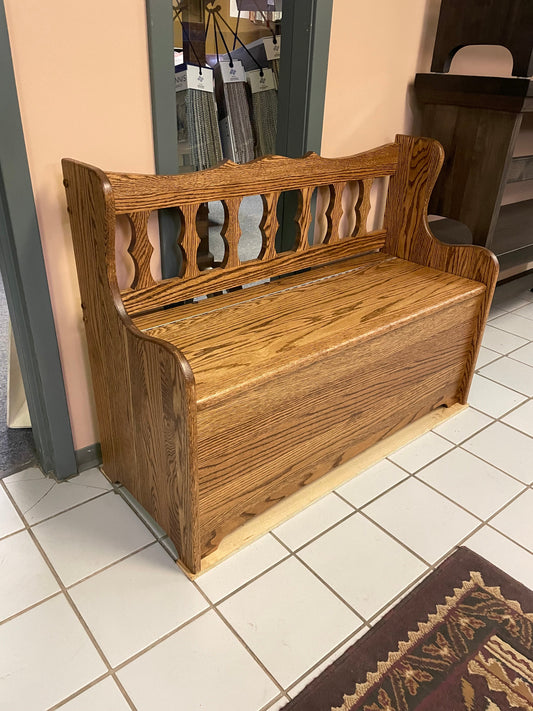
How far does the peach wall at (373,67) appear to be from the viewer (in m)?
1.90

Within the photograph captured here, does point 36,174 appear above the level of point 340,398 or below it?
above

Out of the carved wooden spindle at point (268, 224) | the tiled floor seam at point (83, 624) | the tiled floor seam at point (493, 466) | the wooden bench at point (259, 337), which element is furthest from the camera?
the tiled floor seam at point (493, 466)

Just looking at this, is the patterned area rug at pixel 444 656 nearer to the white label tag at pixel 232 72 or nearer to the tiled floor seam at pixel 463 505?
the tiled floor seam at pixel 463 505

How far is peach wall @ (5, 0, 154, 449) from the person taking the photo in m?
1.30

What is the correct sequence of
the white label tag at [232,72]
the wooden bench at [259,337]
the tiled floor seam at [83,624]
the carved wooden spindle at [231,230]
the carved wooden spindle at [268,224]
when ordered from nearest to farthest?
1. the tiled floor seam at [83,624]
2. the wooden bench at [259,337]
3. the carved wooden spindle at [231,230]
4. the carved wooden spindle at [268,224]
5. the white label tag at [232,72]

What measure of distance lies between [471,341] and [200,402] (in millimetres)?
1341

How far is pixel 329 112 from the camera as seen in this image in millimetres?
1966

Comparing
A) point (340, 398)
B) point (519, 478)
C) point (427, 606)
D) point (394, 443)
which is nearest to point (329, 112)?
point (340, 398)

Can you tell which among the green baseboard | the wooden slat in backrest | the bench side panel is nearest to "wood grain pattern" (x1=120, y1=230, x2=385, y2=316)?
the wooden slat in backrest

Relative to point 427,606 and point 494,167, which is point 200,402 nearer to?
point 427,606

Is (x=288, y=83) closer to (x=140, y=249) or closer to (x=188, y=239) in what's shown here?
(x=188, y=239)

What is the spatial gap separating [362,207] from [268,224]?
0.49m

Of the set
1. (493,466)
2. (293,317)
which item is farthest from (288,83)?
(493,466)

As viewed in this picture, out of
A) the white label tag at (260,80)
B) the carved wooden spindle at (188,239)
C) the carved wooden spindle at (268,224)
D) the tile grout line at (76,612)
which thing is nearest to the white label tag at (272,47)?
the white label tag at (260,80)
